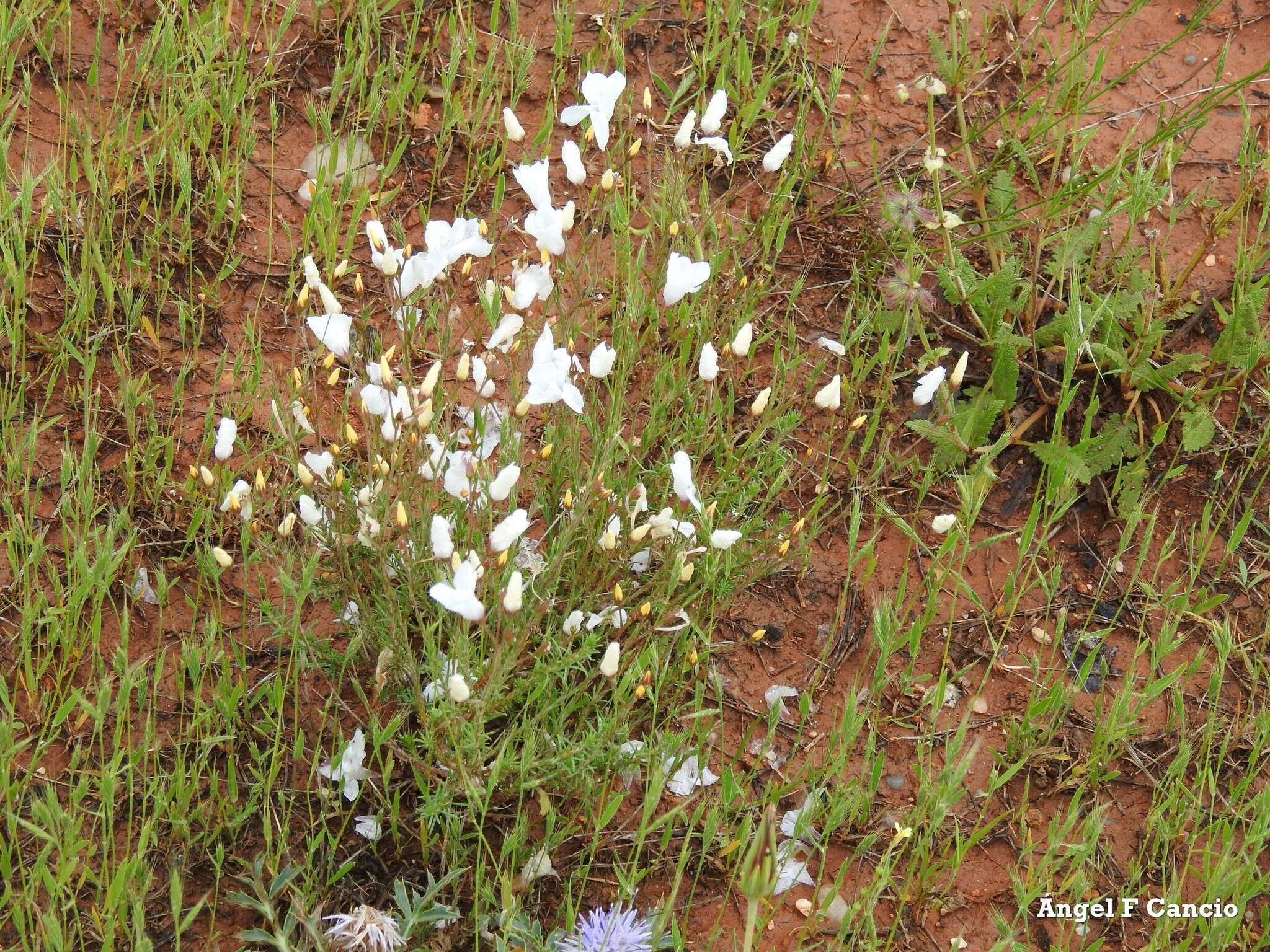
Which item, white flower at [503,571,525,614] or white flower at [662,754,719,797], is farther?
white flower at [662,754,719,797]

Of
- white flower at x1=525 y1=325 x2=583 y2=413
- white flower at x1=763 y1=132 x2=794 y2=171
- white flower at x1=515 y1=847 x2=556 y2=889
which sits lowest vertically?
white flower at x1=515 y1=847 x2=556 y2=889

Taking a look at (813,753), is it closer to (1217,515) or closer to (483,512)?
(483,512)

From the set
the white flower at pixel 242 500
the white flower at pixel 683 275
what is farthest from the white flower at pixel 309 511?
the white flower at pixel 683 275

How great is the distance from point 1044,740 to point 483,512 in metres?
1.19

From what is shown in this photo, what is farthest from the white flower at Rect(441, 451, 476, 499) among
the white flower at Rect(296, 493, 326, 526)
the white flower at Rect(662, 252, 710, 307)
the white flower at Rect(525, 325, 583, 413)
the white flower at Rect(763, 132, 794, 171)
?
the white flower at Rect(763, 132, 794, 171)

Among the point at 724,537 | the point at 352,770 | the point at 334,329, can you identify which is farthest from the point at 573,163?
the point at 352,770

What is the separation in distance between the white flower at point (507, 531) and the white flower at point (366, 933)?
0.62 meters

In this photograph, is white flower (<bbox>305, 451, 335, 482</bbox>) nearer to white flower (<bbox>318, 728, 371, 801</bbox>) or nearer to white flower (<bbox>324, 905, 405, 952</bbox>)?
white flower (<bbox>318, 728, 371, 801</bbox>)

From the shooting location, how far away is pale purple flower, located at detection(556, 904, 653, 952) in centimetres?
200

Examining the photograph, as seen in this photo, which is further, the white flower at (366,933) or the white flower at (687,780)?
the white flower at (687,780)

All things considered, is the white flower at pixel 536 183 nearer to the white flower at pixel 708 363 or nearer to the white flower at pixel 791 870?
the white flower at pixel 708 363

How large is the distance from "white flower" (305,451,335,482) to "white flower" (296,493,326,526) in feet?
0.15

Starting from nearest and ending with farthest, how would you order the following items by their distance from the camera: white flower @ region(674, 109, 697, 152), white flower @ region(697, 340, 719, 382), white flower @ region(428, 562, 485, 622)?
white flower @ region(428, 562, 485, 622)
white flower @ region(697, 340, 719, 382)
white flower @ region(674, 109, 697, 152)

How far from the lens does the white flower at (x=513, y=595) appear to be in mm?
1771
